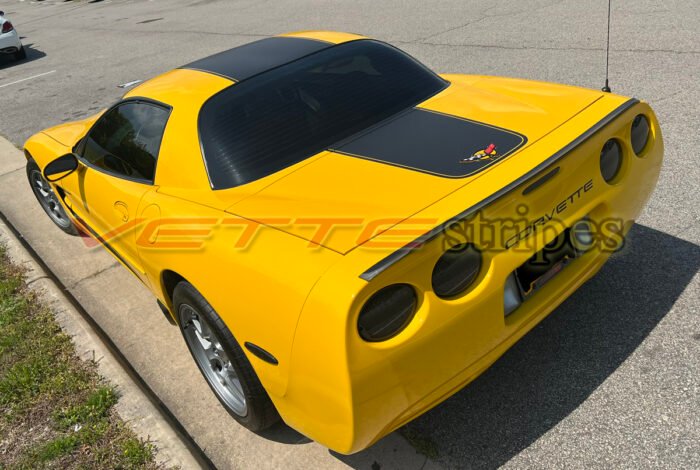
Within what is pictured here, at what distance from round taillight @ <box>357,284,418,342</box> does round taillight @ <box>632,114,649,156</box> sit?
1.47 m

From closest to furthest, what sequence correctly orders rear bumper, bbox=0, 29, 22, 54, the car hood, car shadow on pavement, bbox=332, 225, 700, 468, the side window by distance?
1. the car hood
2. car shadow on pavement, bbox=332, 225, 700, 468
3. the side window
4. rear bumper, bbox=0, 29, 22, 54

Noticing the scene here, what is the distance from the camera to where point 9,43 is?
14.2 meters

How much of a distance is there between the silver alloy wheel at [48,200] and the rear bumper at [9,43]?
10.9 m

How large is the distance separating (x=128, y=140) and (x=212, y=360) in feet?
4.42

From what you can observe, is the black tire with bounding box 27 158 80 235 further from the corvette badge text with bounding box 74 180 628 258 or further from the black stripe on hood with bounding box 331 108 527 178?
the black stripe on hood with bounding box 331 108 527 178

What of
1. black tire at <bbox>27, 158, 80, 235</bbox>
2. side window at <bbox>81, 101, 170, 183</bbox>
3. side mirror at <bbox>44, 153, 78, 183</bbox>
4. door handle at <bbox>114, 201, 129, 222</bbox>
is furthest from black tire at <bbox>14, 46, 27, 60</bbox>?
door handle at <bbox>114, 201, 129, 222</bbox>

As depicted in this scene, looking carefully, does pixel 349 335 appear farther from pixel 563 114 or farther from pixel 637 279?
pixel 637 279

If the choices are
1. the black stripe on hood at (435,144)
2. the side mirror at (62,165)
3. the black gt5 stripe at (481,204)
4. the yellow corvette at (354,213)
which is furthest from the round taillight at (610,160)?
the side mirror at (62,165)

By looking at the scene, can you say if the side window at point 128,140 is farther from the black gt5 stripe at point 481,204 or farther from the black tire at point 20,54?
the black tire at point 20,54

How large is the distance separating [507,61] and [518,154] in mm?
5453

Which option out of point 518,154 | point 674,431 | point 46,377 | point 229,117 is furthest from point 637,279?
Result: point 46,377

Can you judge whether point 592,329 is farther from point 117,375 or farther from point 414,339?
point 117,375

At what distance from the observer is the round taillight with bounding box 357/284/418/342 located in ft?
6.50

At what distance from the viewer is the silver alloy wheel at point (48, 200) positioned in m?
5.12
